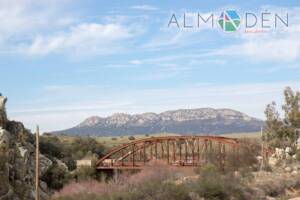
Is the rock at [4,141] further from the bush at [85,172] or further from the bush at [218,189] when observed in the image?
the bush at [85,172]

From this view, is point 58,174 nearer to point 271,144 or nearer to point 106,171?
point 106,171

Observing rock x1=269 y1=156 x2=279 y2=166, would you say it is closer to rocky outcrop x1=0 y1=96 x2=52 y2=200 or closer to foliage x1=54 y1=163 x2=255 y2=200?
foliage x1=54 y1=163 x2=255 y2=200

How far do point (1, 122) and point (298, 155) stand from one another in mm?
29763

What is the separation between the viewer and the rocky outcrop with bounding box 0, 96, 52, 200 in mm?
43438

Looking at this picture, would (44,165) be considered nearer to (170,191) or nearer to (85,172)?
(85,172)

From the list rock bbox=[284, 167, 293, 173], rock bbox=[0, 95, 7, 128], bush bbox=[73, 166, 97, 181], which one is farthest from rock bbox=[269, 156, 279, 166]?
rock bbox=[0, 95, 7, 128]

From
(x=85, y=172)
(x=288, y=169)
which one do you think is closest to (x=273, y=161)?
(x=288, y=169)

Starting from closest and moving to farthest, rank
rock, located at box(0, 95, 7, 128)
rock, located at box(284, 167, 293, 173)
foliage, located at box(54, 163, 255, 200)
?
foliage, located at box(54, 163, 255, 200) < rock, located at box(0, 95, 7, 128) < rock, located at box(284, 167, 293, 173)

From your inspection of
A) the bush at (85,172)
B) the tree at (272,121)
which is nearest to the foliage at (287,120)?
the tree at (272,121)

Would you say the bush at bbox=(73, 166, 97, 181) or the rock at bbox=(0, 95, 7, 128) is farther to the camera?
the bush at bbox=(73, 166, 97, 181)

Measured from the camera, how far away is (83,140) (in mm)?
106562

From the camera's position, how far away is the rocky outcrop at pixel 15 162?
43.4 meters

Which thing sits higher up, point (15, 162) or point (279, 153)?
point (15, 162)

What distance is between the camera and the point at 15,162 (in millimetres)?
47250
